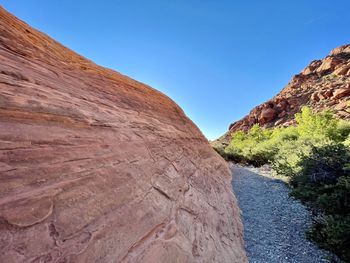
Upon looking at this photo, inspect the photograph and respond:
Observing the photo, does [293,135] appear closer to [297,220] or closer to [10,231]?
[297,220]

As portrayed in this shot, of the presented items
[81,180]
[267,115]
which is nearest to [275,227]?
[81,180]

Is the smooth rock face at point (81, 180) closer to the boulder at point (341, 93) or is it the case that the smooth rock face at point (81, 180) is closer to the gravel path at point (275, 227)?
the gravel path at point (275, 227)

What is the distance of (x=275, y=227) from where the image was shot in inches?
219

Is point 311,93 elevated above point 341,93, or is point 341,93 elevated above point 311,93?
point 311,93

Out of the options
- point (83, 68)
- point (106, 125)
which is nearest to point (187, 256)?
point (106, 125)

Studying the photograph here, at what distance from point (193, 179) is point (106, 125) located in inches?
94.4

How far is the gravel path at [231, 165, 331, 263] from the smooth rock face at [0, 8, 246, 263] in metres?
0.61

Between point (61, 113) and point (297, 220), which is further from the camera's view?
point (297, 220)

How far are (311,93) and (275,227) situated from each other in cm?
6090

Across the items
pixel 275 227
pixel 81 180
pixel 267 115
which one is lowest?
pixel 275 227

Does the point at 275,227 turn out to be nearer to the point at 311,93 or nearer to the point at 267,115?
the point at 311,93

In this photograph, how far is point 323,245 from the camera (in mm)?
4609

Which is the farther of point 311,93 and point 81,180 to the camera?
point 311,93

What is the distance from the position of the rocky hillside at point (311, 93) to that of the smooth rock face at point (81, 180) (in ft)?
155
